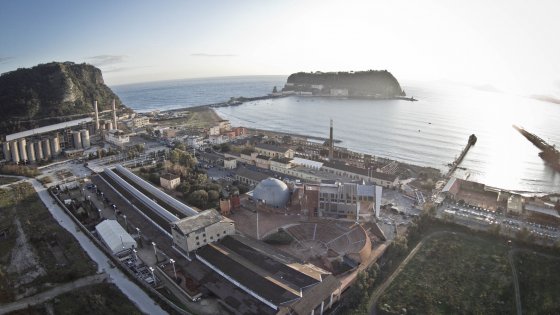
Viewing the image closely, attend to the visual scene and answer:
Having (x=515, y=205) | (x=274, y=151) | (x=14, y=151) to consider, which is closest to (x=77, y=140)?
(x=14, y=151)

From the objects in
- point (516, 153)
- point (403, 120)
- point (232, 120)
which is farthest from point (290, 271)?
point (232, 120)

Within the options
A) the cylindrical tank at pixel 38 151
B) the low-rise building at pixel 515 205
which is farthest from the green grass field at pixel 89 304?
the cylindrical tank at pixel 38 151

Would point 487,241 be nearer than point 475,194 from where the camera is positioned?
Yes

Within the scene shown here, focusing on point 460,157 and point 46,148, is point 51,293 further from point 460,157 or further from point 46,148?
point 460,157

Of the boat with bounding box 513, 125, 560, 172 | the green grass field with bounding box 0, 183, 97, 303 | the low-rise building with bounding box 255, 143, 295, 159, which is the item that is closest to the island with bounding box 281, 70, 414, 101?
the boat with bounding box 513, 125, 560, 172

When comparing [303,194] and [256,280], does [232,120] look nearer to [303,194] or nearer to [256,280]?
[303,194]

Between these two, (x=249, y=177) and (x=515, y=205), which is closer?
(x=515, y=205)

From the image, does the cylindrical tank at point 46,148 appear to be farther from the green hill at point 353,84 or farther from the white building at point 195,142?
the green hill at point 353,84
